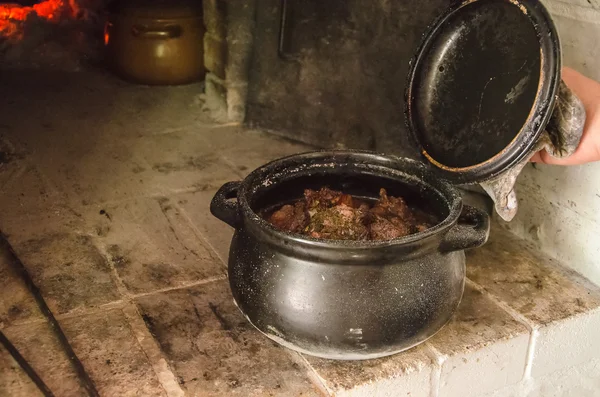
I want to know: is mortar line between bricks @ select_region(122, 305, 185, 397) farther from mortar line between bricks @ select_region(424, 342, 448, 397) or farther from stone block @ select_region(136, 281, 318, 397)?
mortar line between bricks @ select_region(424, 342, 448, 397)

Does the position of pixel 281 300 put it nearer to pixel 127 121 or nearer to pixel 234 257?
pixel 234 257

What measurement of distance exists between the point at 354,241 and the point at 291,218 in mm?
302

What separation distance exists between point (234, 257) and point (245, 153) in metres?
1.08

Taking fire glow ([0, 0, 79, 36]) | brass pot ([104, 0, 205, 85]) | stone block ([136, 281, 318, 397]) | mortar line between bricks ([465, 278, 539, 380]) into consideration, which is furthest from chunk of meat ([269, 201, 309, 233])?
fire glow ([0, 0, 79, 36])

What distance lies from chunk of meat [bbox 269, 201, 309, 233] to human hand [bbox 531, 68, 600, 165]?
1.92 feet

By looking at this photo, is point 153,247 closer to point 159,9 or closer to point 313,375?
point 313,375

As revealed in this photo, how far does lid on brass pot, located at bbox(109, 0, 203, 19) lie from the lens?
2.93 m

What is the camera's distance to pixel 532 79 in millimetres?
1409

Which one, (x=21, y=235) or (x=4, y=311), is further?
(x=21, y=235)

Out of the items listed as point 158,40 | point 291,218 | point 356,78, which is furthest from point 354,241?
point 158,40

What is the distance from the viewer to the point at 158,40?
9.70ft

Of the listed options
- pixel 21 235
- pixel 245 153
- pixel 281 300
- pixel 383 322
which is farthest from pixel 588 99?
pixel 21 235

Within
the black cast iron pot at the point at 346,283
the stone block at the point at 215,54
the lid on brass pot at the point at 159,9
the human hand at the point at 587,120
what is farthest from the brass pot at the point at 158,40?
the human hand at the point at 587,120

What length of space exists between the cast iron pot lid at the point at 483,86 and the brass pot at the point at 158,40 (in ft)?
5.24
